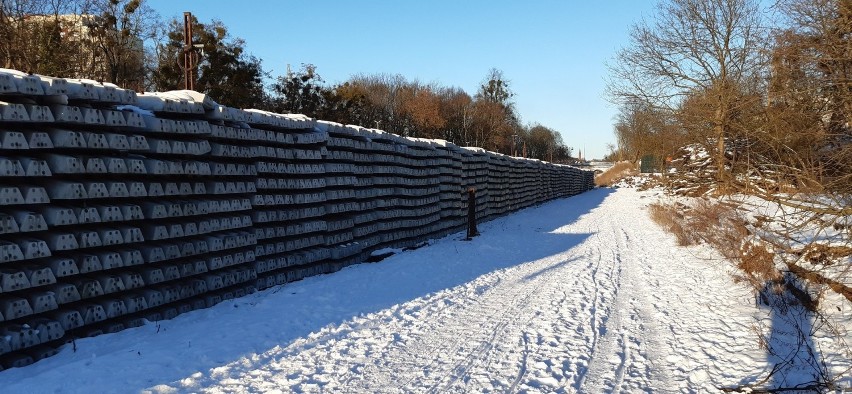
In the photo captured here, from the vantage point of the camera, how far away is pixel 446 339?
20.9 ft

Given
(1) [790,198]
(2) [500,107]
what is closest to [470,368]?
(1) [790,198]

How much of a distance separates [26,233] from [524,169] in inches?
1041

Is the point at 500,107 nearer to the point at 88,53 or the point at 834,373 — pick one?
the point at 88,53

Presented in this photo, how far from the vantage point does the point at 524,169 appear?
30.3m

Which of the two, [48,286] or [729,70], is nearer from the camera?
[48,286]

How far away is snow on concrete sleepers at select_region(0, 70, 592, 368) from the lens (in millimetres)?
5062

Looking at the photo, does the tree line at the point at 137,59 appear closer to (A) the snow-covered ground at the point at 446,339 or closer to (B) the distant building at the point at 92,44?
(B) the distant building at the point at 92,44

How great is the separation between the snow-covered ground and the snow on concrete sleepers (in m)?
0.35

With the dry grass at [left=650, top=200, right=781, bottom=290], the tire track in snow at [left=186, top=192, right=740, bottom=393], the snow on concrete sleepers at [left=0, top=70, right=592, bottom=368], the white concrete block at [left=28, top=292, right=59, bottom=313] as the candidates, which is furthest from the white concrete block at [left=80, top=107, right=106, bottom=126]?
the dry grass at [left=650, top=200, right=781, bottom=290]

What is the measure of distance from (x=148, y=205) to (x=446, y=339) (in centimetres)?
348

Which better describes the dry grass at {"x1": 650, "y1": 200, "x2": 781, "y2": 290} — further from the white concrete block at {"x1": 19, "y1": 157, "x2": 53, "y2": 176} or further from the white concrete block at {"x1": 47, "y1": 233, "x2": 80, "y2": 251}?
the white concrete block at {"x1": 19, "y1": 157, "x2": 53, "y2": 176}

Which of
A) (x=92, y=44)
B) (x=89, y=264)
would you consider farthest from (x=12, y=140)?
(x=92, y=44)

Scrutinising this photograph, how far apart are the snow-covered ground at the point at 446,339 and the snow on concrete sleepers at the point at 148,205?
35 centimetres

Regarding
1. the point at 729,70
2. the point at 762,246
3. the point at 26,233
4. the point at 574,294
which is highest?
the point at 729,70
